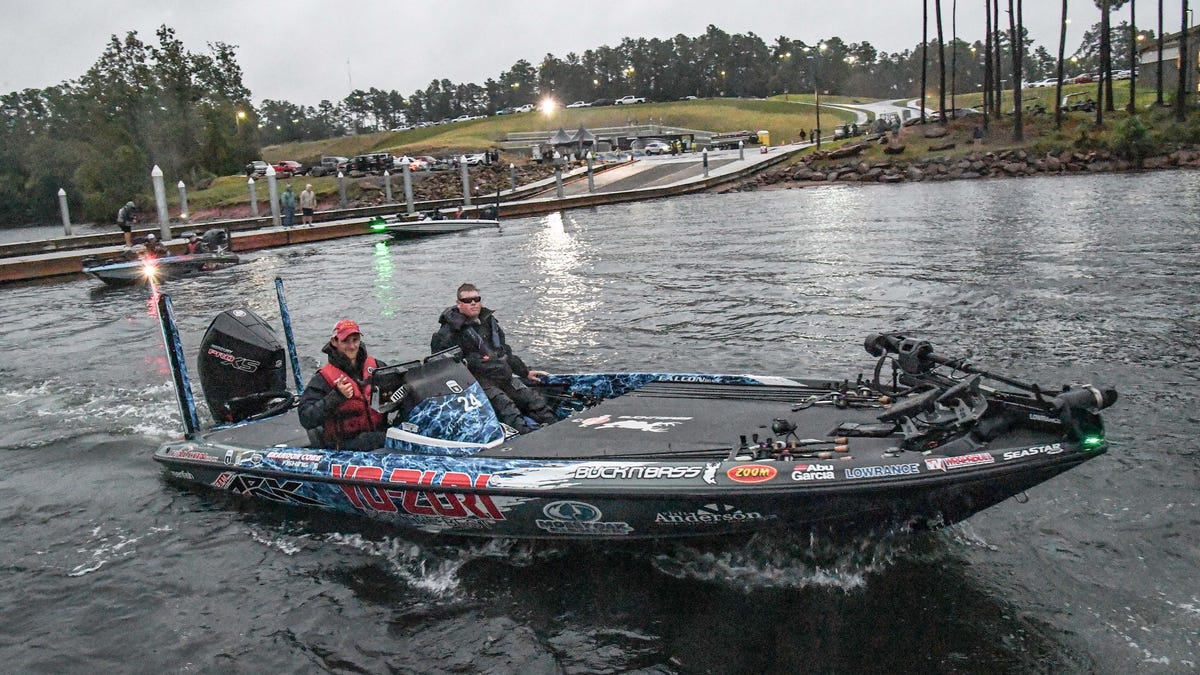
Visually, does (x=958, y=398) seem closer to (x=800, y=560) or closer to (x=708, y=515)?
(x=800, y=560)

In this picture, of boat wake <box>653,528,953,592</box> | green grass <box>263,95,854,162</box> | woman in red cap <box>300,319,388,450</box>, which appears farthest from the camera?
green grass <box>263,95,854,162</box>

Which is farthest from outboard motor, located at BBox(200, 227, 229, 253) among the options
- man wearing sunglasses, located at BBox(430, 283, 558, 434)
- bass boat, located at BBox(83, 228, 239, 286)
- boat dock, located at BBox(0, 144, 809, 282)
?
man wearing sunglasses, located at BBox(430, 283, 558, 434)

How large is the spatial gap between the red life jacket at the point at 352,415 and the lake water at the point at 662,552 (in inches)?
35.6

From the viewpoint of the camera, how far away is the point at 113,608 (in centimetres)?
715

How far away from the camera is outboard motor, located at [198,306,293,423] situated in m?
9.84

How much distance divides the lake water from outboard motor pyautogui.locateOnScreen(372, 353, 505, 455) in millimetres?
899

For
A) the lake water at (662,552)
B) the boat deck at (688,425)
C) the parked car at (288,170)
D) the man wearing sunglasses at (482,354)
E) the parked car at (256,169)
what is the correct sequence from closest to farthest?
the lake water at (662,552)
the boat deck at (688,425)
the man wearing sunglasses at (482,354)
the parked car at (288,170)
the parked car at (256,169)

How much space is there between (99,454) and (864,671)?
9.33m

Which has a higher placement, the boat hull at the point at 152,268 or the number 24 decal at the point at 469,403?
the boat hull at the point at 152,268

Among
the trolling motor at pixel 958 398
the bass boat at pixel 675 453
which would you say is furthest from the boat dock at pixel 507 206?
the trolling motor at pixel 958 398

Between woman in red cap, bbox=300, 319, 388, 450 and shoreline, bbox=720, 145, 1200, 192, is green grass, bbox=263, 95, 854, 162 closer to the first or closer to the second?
shoreline, bbox=720, 145, 1200, 192

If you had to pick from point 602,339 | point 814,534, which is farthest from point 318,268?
point 814,534

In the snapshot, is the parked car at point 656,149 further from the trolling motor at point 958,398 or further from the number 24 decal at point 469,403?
the number 24 decal at point 469,403

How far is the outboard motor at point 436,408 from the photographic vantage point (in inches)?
306
